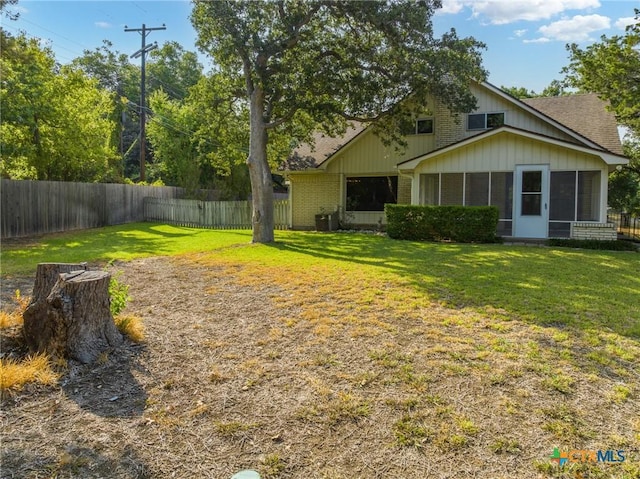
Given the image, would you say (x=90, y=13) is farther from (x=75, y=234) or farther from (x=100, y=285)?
(x=100, y=285)

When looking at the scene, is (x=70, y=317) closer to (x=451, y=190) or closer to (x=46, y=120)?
(x=451, y=190)

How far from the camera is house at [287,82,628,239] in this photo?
46.1 ft

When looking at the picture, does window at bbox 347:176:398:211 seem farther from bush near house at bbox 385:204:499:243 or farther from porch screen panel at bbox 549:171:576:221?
porch screen panel at bbox 549:171:576:221

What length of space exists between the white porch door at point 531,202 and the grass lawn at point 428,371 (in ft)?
19.9

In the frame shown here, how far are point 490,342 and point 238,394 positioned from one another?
9.06 feet

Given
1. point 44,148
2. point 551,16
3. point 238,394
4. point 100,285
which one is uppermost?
point 551,16

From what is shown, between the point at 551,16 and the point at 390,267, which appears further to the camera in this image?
the point at 551,16

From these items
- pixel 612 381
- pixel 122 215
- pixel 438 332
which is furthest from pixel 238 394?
pixel 122 215

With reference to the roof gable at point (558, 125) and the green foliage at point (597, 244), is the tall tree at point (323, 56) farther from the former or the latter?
the green foliage at point (597, 244)

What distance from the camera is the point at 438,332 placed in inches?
197

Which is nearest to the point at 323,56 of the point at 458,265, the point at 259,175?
the point at 259,175

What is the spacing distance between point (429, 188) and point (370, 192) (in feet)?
10.1

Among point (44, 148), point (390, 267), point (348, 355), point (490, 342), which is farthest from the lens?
point (44, 148)

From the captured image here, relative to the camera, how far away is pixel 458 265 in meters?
9.40
